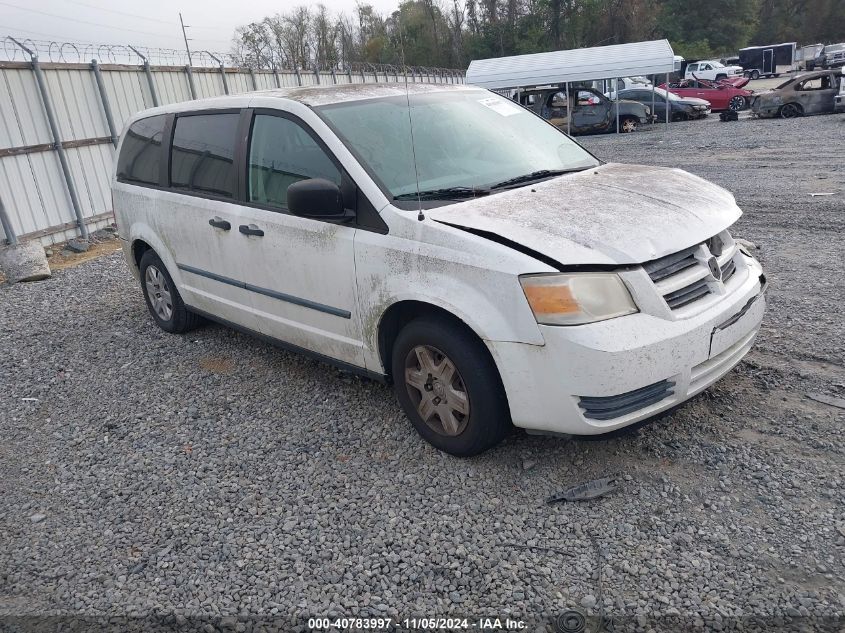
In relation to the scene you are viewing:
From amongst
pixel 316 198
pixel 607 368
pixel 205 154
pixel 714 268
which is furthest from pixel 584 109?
pixel 607 368

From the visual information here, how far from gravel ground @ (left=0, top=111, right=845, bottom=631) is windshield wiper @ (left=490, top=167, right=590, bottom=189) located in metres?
1.39

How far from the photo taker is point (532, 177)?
393 centimetres

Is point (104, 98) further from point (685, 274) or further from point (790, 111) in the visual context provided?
point (790, 111)

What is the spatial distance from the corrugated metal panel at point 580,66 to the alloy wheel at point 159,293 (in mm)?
18064

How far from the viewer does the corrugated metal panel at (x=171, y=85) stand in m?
12.8

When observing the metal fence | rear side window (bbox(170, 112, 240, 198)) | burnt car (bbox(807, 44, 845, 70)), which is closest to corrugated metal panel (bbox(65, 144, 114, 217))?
the metal fence

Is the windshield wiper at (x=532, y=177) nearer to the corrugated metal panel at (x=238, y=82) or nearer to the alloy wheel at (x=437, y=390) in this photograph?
the alloy wheel at (x=437, y=390)

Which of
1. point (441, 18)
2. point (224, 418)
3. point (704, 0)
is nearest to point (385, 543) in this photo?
point (224, 418)

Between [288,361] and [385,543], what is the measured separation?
2.36 m

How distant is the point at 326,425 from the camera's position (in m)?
4.05

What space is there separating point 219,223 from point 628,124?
19933 mm

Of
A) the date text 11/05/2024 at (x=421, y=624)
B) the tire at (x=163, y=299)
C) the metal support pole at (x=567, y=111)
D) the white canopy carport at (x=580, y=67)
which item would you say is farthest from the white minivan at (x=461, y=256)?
the white canopy carport at (x=580, y=67)

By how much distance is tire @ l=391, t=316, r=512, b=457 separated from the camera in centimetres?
317

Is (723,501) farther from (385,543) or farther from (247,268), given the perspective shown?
(247,268)
